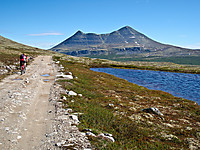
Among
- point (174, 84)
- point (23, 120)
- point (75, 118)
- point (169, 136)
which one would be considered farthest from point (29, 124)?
point (174, 84)

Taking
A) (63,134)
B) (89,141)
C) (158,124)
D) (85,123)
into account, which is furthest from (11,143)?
(158,124)

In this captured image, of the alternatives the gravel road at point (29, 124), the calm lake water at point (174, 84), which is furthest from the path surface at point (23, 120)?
the calm lake water at point (174, 84)

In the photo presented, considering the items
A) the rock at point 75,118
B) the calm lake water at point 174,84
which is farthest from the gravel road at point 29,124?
the calm lake water at point 174,84

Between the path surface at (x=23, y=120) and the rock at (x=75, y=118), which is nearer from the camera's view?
the path surface at (x=23, y=120)

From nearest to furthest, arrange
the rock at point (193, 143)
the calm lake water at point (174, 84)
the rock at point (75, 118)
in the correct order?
the rock at point (75, 118)
the rock at point (193, 143)
the calm lake water at point (174, 84)

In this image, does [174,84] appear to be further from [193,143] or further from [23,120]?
[23,120]

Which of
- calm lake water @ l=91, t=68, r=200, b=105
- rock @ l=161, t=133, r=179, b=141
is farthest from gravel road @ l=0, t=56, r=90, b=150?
calm lake water @ l=91, t=68, r=200, b=105

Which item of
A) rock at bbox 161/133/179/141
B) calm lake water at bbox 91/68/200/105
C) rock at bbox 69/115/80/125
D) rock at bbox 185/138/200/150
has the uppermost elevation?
rock at bbox 69/115/80/125

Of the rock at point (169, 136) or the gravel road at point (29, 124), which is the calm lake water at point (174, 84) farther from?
the gravel road at point (29, 124)

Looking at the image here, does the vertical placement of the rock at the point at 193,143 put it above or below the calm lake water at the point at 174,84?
above

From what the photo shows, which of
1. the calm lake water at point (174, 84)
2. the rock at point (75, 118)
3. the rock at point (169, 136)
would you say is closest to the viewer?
the rock at point (75, 118)

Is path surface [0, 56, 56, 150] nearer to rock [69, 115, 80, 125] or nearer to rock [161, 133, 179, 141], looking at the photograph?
rock [69, 115, 80, 125]

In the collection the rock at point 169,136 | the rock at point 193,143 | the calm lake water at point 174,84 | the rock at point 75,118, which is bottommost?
the calm lake water at point 174,84

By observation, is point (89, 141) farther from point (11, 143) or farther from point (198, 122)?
point (198, 122)
